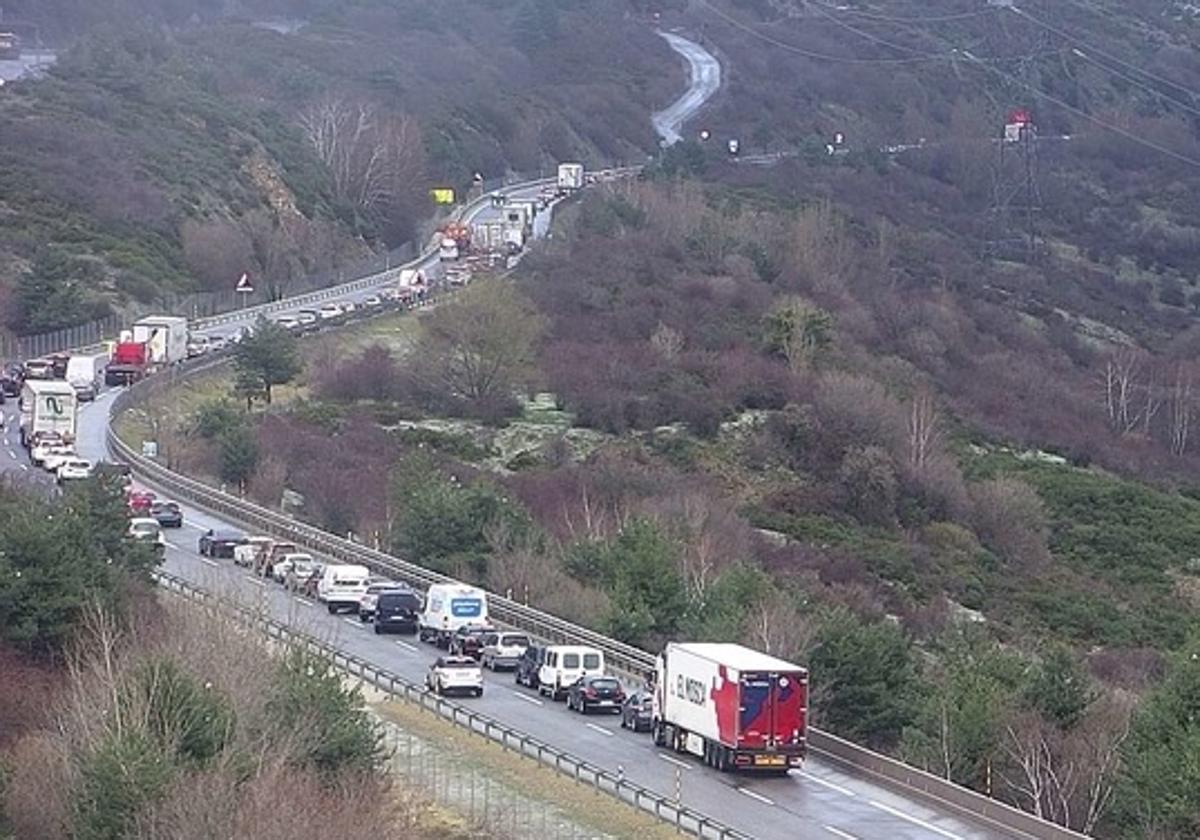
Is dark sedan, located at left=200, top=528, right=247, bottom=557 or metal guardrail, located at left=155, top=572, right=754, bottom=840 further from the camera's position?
dark sedan, located at left=200, top=528, right=247, bottom=557

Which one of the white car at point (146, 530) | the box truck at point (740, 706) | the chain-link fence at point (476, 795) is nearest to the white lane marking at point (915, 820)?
the box truck at point (740, 706)

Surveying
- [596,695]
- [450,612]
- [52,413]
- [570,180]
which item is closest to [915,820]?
[596,695]

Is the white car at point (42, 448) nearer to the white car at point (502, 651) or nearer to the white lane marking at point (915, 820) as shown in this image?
the white car at point (502, 651)

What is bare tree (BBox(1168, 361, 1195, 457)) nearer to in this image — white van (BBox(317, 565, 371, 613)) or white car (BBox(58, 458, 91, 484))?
white car (BBox(58, 458, 91, 484))

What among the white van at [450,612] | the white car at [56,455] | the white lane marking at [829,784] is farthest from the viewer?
the white car at [56,455]

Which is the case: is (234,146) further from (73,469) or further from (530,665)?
(530,665)

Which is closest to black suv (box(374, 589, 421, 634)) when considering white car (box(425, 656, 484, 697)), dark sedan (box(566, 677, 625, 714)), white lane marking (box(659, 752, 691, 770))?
white car (box(425, 656, 484, 697))
